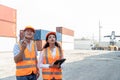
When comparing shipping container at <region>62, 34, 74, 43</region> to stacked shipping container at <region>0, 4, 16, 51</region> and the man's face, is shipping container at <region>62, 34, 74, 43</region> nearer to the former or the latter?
stacked shipping container at <region>0, 4, 16, 51</region>

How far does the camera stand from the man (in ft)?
12.3

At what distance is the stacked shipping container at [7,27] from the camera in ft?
124

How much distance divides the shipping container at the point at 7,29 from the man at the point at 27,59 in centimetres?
3412

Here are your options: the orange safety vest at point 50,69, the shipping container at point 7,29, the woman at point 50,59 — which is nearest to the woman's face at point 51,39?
the woman at point 50,59

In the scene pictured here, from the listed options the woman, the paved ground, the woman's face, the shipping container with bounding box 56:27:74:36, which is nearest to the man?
the woman

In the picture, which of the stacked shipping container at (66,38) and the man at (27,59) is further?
the stacked shipping container at (66,38)

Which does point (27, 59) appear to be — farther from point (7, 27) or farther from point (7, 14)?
point (7, 14)

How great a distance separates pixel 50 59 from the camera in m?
3.89

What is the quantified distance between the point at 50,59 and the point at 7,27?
36742 millimetres

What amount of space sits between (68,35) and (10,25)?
3297 centimetres

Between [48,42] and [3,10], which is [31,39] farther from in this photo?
[3,10]

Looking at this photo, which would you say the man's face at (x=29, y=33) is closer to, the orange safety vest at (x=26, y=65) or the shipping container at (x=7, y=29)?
the orange safety vest at (x=26, y=65)

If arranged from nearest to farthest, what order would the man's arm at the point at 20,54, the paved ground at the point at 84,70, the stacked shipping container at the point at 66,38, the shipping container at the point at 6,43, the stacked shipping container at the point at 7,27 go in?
the man's arm at the point at 20,54, the paved ground at the point at 84,70, the shipping container at the point at 6,43, the stacked shipping container at the point at 7,27, the stacked shipping container at the point at 66,38

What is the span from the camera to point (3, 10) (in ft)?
128
